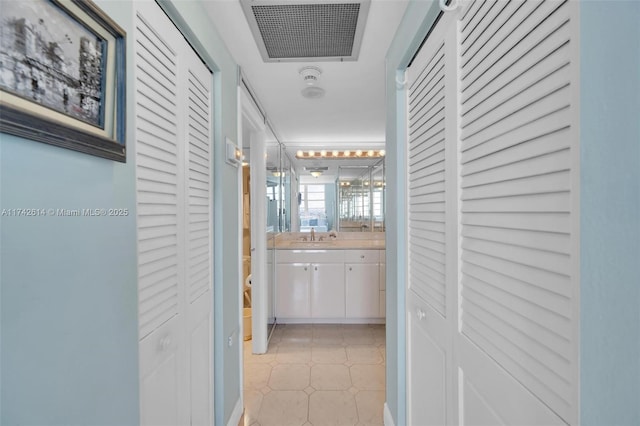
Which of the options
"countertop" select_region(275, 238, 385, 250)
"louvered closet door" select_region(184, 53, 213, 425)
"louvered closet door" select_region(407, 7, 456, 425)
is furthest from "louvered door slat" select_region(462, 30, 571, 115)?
"countertop" select_region(275, 238, 385, 250)

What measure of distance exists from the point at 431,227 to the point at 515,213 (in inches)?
18.4

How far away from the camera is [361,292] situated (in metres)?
3.18

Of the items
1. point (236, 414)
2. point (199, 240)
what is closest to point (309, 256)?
point (236, 414)

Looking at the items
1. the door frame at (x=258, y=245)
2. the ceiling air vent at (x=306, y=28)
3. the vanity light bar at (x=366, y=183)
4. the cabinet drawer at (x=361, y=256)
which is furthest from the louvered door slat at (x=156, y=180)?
the vanity light bar at (x=366, y=183)

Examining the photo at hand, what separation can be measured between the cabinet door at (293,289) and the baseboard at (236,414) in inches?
55.4

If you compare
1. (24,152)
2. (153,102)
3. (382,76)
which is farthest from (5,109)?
(382,76)

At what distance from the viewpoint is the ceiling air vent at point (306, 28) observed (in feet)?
4.08

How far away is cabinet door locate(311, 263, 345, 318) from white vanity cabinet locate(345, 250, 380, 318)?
70 mm

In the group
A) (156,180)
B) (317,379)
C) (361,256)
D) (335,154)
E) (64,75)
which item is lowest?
(317,379)

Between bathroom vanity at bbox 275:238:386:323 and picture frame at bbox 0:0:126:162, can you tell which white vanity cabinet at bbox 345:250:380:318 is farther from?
picture frame at bbox 0:0:126:162

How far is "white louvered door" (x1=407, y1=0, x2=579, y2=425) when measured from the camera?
0.52 m

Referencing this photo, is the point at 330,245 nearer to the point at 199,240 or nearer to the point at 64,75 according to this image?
the point at 199,240

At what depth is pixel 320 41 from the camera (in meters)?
1.49

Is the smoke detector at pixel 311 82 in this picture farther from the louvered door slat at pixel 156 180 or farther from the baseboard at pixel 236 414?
the baseboard at pixel 236 414
